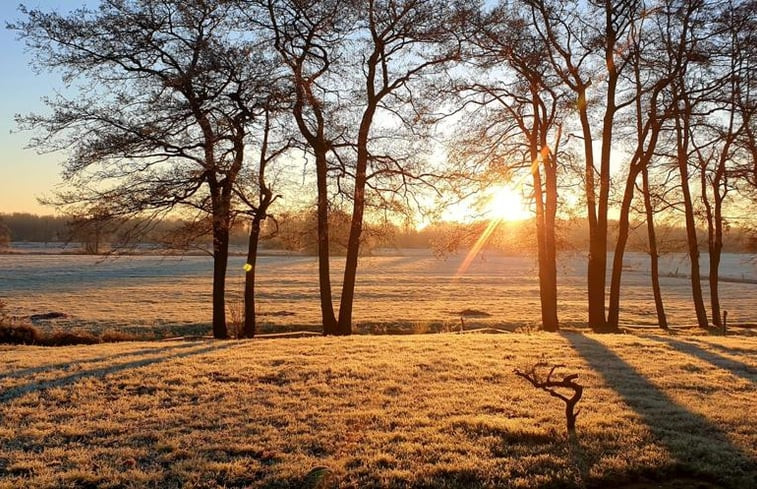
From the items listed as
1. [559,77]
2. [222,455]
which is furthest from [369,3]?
[222,455]

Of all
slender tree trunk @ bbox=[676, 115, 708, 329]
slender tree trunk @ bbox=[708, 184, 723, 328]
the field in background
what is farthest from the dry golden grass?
slender tree trunk @ bbox=[708, 184, 723, 328]

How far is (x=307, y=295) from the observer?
139 feet

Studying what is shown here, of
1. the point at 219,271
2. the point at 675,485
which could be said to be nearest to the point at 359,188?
the point at 219,271

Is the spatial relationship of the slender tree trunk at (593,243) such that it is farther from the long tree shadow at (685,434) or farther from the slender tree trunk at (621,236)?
the long tree shadow at (685,434)

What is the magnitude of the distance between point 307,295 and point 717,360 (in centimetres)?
3308

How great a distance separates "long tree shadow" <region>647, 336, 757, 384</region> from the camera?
10195 millimetres

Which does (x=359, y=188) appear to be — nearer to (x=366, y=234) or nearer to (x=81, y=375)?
(x=366, y=234)

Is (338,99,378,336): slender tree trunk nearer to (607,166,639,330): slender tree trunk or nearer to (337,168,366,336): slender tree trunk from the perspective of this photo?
(337,168,366,336): slender tree trunk

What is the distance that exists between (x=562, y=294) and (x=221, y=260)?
34028 mm

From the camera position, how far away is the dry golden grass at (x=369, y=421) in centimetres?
553

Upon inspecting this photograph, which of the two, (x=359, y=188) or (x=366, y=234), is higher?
(x=359, y=188)

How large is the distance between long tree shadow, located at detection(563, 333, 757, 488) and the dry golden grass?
0.02 meters

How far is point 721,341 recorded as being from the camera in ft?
A: 49.3

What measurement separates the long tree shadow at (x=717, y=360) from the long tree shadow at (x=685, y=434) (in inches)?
77.1
